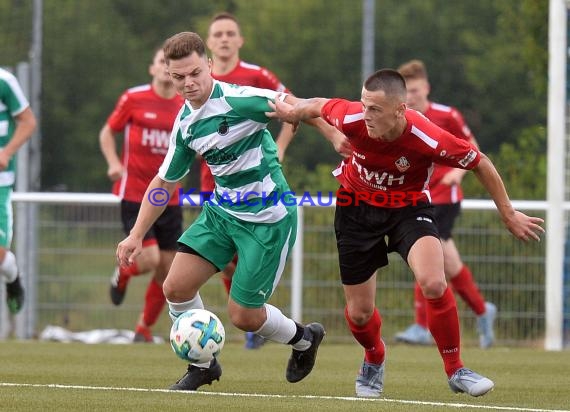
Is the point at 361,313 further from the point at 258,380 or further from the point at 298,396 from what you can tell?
the point at 258,380

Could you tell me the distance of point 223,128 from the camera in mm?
6844

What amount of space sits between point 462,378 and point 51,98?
9915 millimetres

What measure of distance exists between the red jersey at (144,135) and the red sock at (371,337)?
142 inches

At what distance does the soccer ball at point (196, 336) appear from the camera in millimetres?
6609

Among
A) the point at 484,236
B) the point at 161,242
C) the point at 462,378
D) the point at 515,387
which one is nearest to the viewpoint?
the point at 462,378

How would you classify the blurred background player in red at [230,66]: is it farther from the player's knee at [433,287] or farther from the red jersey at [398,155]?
the player's knee at [433,287]

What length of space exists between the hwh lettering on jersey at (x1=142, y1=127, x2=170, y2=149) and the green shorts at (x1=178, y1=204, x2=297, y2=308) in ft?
11.5

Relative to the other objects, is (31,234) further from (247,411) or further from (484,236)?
(247,411)

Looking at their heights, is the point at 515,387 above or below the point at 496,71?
below

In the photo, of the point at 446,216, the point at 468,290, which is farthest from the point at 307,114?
the point at 468,290

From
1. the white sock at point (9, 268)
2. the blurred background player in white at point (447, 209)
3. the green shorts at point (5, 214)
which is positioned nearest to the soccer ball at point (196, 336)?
the green shorts at point (5, 214)

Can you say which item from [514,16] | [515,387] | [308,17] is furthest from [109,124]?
[308,17]

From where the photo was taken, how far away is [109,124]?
10.7 m

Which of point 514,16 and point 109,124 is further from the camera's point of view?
point 514,16
